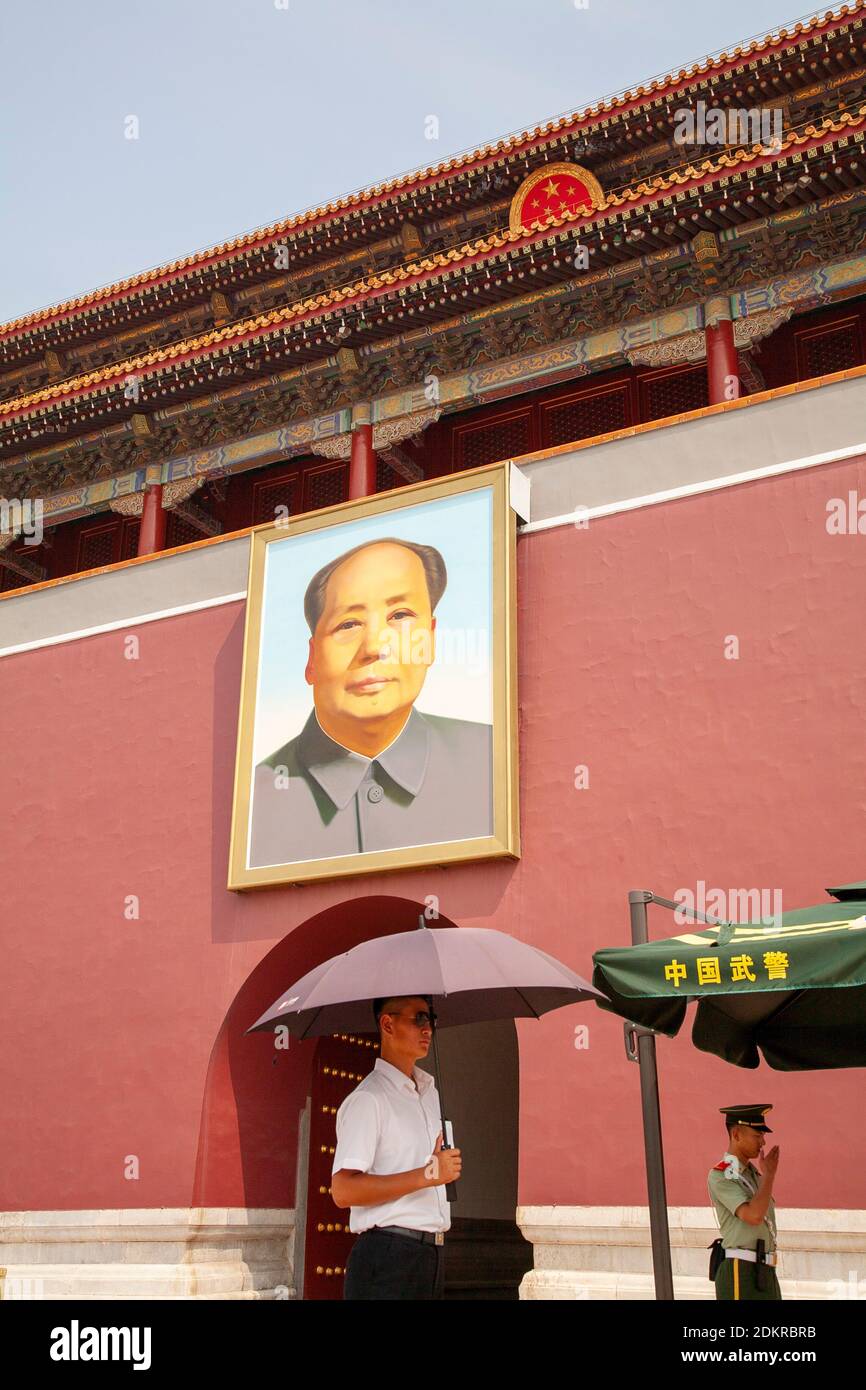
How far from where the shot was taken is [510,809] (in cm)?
709

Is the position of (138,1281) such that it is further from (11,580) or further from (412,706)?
(11,580)

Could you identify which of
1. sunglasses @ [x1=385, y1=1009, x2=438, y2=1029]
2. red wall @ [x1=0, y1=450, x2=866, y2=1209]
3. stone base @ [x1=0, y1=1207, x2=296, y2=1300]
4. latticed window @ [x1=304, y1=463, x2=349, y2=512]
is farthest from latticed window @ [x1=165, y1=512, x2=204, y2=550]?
sunglasses @ [x1=385, y1=1009, x2=438, y2=1029]

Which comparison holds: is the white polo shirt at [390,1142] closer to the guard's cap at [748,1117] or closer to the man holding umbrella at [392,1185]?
the man holding umbrella at [392,1185]

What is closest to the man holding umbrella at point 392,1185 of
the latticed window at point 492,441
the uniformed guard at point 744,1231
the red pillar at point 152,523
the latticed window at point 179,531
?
the uniformed guard at point 744,1231

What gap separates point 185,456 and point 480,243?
3.11 meters

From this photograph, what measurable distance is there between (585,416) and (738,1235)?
6380mm

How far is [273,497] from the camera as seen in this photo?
36.0ft

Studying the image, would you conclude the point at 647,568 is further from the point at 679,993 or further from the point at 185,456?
the point at 185,456

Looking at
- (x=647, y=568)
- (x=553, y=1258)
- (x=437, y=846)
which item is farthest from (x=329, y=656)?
(x=553, y=1258)

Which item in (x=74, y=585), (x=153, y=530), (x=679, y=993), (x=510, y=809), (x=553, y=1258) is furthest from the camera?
(x=153, y=530)

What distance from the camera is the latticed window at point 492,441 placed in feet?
32.4

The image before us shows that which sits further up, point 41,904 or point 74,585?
point 74,585

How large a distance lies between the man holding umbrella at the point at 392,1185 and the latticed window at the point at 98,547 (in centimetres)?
883

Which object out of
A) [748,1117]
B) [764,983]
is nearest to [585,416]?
[748,1117]
